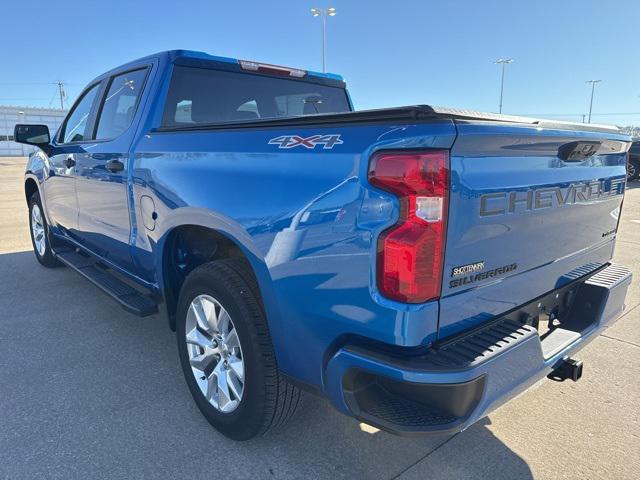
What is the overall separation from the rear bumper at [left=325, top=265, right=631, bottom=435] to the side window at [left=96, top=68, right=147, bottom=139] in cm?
246

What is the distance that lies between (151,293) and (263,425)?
1.39 m

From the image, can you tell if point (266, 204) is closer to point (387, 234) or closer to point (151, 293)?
point (387, 234)

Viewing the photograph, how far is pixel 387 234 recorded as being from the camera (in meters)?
1.62

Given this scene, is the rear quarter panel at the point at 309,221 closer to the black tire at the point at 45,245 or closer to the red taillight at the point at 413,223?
the red taillight at the point at 413,223

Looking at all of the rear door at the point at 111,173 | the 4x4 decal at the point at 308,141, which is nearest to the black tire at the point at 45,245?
the rear door at the point at 111,173

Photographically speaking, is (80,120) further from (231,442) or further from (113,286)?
(231,442)

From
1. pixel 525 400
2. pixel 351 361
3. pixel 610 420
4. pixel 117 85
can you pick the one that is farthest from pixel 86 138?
pixel 610 420

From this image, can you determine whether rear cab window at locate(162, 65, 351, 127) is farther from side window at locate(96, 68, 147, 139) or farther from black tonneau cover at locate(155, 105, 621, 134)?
black tonneau cover at locate(155, 105, 621, 134)

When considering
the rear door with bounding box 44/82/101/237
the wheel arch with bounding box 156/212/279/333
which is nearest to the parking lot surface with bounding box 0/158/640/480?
the wheel arch with bounding box 156/212/279/333

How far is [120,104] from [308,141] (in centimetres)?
237

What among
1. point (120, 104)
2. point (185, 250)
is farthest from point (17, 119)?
point (185, 250)

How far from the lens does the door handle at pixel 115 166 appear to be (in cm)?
316

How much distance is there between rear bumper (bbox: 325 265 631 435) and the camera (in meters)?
1.62

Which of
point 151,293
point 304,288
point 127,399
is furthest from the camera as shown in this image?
point 151,293
